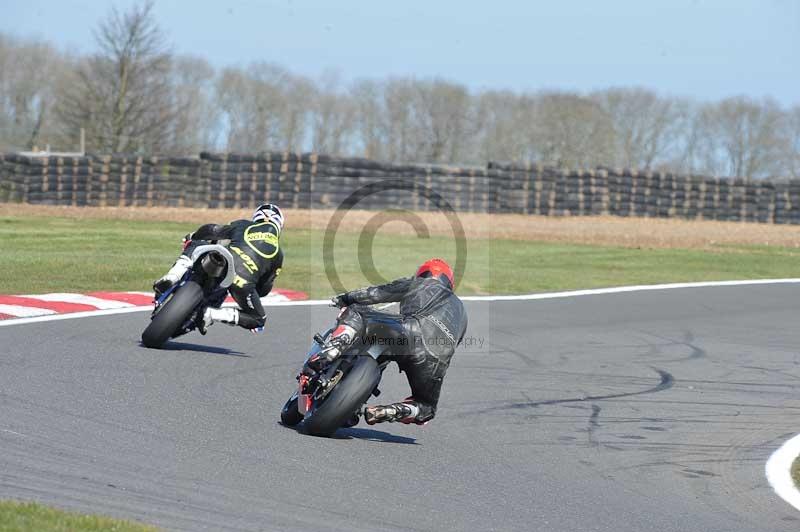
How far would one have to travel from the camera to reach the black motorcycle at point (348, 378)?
7180 mm

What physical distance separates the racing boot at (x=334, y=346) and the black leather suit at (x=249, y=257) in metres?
3.63

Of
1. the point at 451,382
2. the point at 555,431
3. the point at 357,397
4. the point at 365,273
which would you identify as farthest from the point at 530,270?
the point at 357,397

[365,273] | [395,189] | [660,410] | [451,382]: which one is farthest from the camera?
[395,189]

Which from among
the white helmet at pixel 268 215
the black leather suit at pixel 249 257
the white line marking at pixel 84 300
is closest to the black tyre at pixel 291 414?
the black leather suit at pixel 249 257

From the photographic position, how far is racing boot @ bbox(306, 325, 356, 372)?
716 centimetres

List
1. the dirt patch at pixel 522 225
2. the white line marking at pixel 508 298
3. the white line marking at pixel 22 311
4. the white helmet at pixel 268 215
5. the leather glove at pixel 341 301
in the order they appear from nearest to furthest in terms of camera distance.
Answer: the leather glove at pixel 341 301
the white helmet at pixel 268 215
the white line marking at pixel 508 298
the white line marking at pixel 22 311
the dirt patch at pixel 522 225

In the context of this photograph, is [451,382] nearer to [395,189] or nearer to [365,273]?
[365,273]

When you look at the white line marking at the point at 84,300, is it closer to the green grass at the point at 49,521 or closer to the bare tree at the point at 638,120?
the green grass at the point at 49,521

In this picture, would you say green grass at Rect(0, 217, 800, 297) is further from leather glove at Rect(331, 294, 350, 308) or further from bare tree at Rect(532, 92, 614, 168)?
bare tree at Rect(532, 92, 614, 168)

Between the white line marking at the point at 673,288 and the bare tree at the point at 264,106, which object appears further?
the bare tree at the point at 264,106

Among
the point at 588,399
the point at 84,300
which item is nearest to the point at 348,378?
the point at 588,399

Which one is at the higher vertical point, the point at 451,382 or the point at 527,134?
the point at 527,134

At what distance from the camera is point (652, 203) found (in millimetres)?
34344

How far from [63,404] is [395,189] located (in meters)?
24.4
